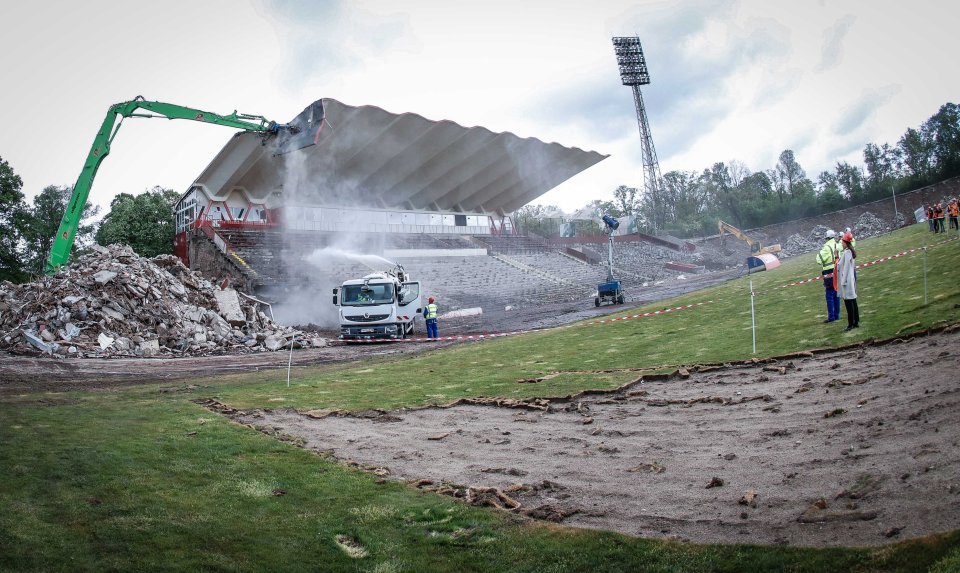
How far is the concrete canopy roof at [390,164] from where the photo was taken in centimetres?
4569

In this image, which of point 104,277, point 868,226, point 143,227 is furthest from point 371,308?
point 868,226

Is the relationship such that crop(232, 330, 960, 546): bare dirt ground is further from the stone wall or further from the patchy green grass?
the stone wall

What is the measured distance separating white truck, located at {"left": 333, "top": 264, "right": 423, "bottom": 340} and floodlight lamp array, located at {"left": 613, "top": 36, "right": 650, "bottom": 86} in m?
58.7

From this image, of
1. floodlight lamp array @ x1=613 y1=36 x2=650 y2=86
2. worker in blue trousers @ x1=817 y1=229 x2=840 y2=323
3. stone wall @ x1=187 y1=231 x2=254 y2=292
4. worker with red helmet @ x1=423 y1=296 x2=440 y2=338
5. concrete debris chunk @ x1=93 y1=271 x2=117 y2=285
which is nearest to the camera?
worker in blue trousers @ x1=817 y1=229 x2=840 y2=323

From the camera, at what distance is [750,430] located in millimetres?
7301

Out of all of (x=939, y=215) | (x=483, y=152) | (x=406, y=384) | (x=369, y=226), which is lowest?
(x=406, y=384)

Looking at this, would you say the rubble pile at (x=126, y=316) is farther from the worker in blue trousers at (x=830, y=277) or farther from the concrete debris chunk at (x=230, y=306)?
the worker in blue trousers at (x=830, y=277)

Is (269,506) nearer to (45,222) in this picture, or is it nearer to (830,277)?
(830,277)

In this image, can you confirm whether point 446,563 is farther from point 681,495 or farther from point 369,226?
point 369,226

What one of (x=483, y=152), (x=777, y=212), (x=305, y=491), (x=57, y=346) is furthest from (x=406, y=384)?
(x=777, y=212)

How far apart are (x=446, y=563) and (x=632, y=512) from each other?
174 centimetres

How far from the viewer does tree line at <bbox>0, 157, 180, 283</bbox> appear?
37812 mm

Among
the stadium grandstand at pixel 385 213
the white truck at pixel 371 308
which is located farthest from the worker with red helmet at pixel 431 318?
the stadium grandstand at pixel 385 213

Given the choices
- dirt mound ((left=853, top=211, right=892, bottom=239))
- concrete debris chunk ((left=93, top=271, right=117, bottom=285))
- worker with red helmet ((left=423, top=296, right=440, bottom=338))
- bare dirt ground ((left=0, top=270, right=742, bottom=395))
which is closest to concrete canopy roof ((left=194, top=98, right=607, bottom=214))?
worker with red helmet ((left=423, top=296, right=440, bottom=338))
